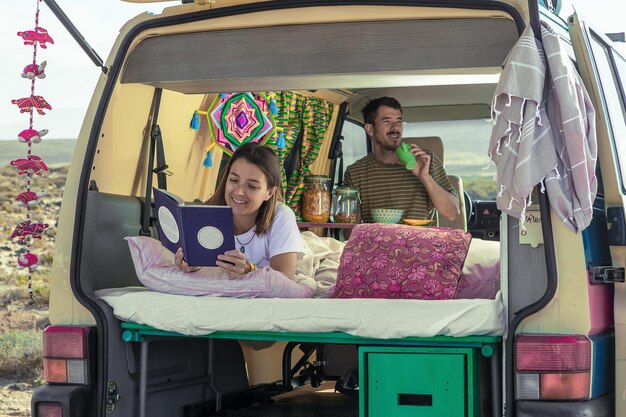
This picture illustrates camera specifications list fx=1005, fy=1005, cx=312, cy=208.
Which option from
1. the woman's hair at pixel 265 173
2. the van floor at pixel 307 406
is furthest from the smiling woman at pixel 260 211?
the van floor at pixel 307 406

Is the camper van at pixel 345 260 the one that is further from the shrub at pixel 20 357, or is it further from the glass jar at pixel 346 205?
the shrub at pixel 20 357

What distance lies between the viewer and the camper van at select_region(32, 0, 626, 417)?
10.6ft

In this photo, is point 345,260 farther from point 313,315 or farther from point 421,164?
point 421,164

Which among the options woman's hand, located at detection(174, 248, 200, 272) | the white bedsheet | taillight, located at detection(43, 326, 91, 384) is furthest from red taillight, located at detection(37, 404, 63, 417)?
woman's hand, located at detection(174, 248, 200, 272)

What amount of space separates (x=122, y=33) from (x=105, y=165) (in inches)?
21.9

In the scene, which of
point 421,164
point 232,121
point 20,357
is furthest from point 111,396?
point 20,357

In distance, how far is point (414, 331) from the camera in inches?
133

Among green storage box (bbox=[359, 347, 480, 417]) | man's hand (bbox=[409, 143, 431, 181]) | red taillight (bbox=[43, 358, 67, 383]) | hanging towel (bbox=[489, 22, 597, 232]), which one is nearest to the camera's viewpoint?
hanging towel (bbox=[489, 22, 597, 232])

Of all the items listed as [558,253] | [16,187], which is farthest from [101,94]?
[16,187]

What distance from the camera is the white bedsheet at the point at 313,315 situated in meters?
3.33

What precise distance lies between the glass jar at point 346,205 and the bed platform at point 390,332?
2.15 m

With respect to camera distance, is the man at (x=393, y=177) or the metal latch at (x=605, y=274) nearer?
the metal latch at (x=605, y=274)

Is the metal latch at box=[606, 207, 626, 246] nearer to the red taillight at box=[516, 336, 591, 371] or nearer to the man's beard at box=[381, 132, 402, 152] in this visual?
the red taillight at box=[516, 336, 591, 371]

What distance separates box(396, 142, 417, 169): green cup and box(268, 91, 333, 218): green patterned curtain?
2.27 feet
